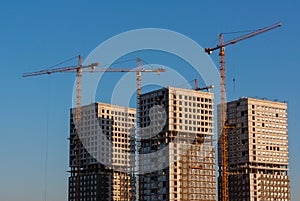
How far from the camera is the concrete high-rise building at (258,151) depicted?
586 ft

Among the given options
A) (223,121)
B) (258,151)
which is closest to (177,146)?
(223,121)

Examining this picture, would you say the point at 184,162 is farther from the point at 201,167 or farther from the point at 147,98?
the point at 147,98

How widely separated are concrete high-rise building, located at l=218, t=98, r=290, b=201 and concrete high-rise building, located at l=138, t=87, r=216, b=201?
1825 centimetres

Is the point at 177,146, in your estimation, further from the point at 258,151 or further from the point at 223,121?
the point at 258,151

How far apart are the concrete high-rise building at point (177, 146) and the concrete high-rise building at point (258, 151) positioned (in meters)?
18.3

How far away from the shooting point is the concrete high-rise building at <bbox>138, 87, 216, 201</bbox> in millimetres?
159250

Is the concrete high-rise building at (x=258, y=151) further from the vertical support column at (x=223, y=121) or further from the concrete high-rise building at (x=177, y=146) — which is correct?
the concrete high-rise building at (x=177, y=146)

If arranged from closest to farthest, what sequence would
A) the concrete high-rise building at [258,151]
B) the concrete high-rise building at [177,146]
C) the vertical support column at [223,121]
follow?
the vertical support column at [223,121] < the concrete high-rise building at [177,146] < the concrete high-rise building at [258,151]

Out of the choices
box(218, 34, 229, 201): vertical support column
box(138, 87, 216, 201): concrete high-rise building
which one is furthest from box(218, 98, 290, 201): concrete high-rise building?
box(138, 87, 216, 201): concrete high-rise building

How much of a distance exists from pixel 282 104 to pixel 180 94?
41.4m

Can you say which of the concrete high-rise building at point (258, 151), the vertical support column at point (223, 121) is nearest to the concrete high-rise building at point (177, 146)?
the vertical support column at point (223, 121)

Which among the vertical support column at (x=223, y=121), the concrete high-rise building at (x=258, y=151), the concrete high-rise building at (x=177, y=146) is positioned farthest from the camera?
the concrete high-rise building at (x=258, y=151)

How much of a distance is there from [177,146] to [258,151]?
31.3m

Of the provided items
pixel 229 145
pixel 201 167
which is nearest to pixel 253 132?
pixel 229 145
